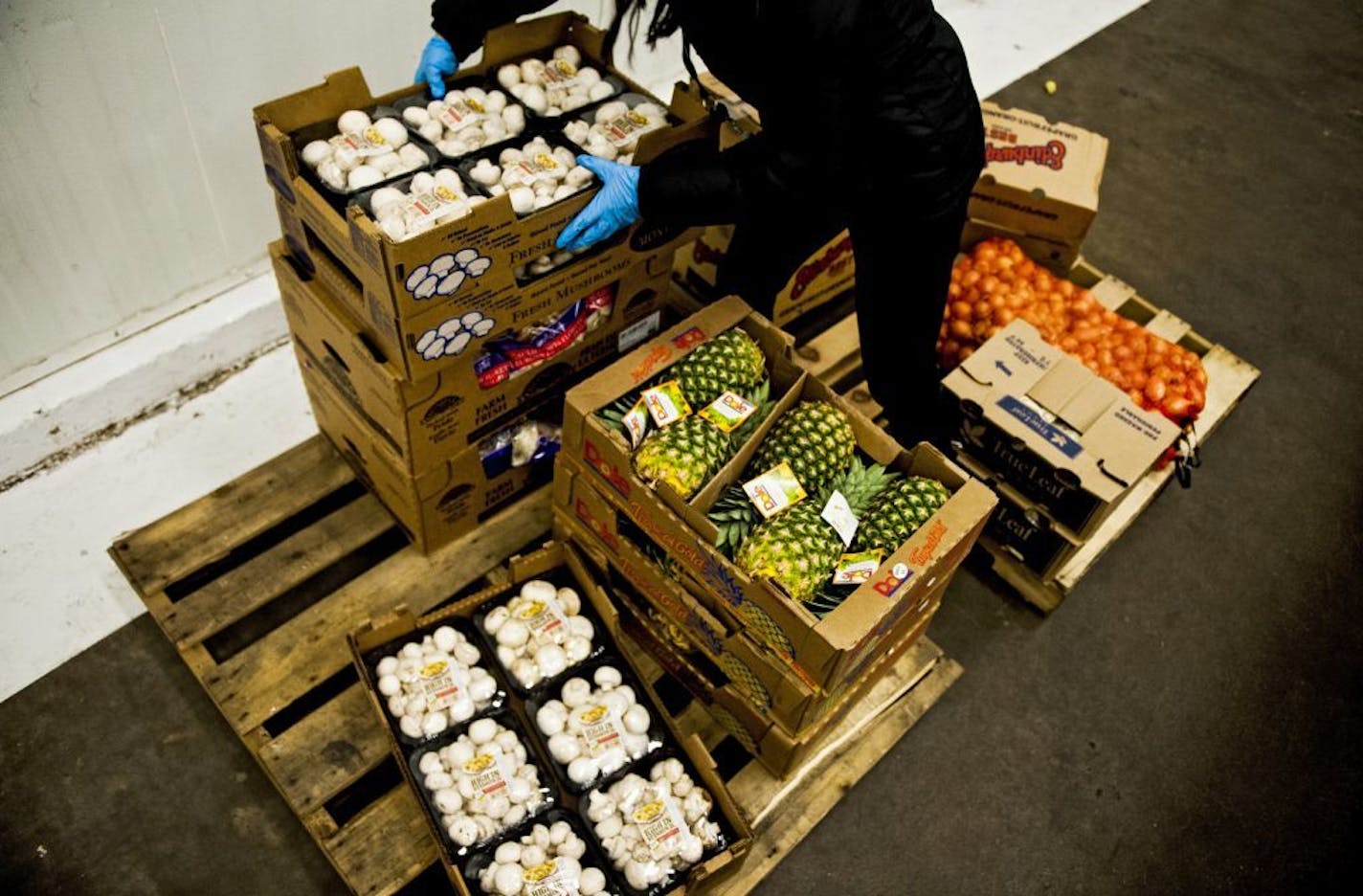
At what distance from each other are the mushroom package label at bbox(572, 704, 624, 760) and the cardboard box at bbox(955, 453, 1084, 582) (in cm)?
157

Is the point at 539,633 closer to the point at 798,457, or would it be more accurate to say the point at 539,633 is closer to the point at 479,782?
the point at 479,782

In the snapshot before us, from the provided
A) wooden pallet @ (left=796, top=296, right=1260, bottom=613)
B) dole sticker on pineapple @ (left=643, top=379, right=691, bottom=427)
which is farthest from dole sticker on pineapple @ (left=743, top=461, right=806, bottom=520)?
wooden pallet @ (left=796, top=296, right=1260, bottom=613)

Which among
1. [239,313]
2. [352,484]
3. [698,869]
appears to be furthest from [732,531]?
[239,313]

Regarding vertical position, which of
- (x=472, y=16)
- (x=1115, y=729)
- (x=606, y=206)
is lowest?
(x=1115, y=729)

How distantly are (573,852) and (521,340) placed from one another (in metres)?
1.39

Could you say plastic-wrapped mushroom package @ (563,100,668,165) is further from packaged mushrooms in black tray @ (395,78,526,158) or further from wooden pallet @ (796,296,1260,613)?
wooden pallet @ (796,296,1260,613)

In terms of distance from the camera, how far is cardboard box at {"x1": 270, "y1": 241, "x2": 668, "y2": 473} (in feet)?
8.49

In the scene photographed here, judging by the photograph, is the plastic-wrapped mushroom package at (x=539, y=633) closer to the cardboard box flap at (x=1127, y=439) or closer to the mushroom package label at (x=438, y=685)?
the mushroom package label at (x=438, y=685)

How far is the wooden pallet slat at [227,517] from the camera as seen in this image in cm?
294

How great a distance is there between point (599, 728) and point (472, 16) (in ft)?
6.75

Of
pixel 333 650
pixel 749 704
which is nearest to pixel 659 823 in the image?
pixel 749 704

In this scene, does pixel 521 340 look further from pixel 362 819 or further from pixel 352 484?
pixel 362 819

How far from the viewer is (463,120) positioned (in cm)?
270

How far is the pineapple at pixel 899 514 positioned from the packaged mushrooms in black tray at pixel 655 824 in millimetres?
789
